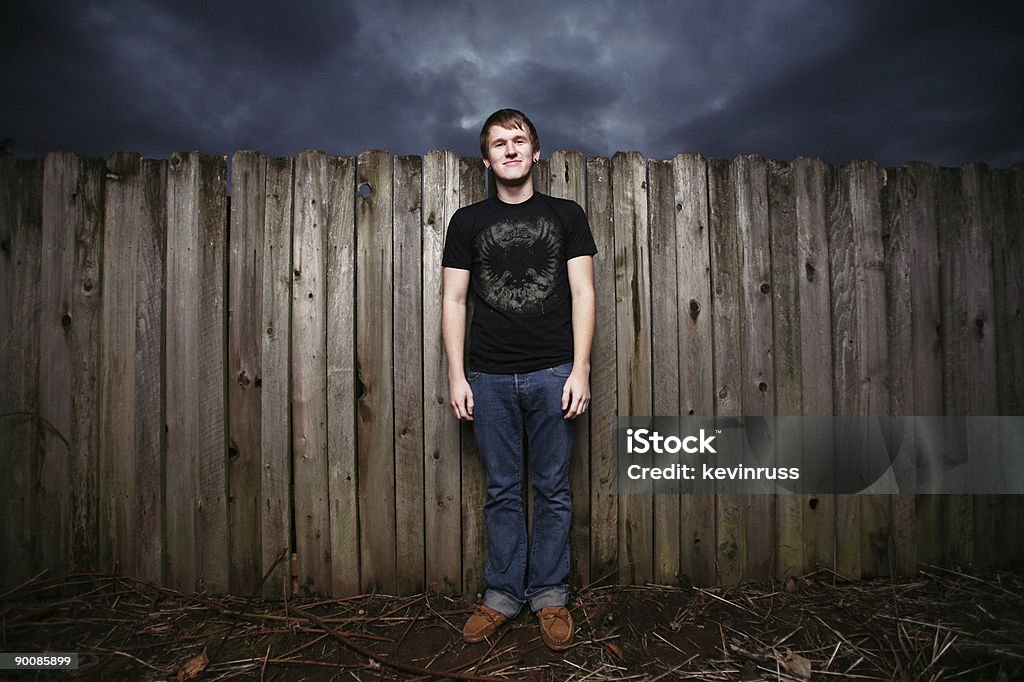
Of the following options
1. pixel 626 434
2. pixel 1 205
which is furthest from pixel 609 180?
pixel 1 205

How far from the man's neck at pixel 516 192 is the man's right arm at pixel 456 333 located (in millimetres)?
414

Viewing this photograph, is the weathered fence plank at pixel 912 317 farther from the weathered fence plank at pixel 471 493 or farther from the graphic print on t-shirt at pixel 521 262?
the weathered fence plank at pixel 471 493

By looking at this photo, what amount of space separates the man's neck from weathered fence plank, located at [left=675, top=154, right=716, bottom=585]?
866 mm

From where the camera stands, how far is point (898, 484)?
9.93ft

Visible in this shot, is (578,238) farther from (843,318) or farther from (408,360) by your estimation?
(843,318)

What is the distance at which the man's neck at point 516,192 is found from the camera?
2.56m

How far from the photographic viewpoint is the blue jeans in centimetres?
248

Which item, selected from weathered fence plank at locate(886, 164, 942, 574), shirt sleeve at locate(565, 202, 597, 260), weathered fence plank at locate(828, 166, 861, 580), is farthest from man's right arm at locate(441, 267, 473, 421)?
weathered fence plank at locate(886, 164, 942, 574)

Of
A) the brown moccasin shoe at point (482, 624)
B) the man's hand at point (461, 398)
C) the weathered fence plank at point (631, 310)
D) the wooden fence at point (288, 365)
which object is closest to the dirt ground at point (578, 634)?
the brown moccasin shoe at point (482, 624)

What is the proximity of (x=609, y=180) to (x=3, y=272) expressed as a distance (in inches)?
125

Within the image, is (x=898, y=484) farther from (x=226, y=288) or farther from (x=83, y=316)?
(x=83, y=316)

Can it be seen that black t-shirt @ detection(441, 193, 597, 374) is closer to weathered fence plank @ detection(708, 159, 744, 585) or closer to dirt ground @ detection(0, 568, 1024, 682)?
weathered fence plank @ detection(708, 159, 744, 585)

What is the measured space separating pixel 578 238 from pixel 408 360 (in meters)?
1.07

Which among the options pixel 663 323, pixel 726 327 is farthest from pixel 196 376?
pixel 726 327
